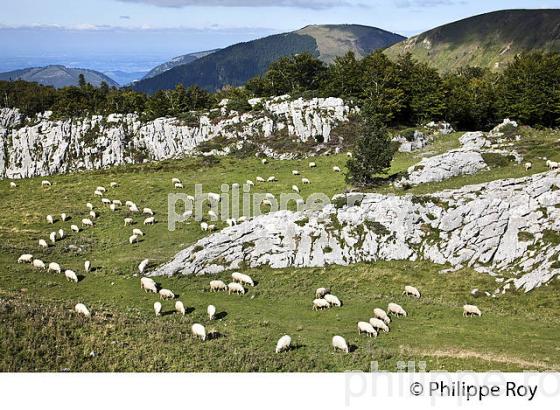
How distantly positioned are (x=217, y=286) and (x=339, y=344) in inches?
555

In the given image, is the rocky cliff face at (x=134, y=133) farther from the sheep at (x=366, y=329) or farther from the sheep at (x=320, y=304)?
the sheep at (x=366, y=329)

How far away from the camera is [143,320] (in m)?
28.4

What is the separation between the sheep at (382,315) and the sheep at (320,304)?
3645mm

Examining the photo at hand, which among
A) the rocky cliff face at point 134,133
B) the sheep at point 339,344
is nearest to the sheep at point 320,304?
the sheep at point 339,344

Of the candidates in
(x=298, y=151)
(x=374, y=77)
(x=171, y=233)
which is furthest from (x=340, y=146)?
(x=171, y=233)

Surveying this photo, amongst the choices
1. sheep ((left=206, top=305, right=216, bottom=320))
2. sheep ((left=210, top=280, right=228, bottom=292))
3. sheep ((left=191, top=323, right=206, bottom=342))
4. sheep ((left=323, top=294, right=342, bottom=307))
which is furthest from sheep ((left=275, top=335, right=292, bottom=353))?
sheep ((left=210, top=280, right=228, bottom=292))

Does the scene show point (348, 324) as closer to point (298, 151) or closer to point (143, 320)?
point (143, 320)

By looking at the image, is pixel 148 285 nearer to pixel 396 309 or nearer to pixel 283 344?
pixel 283 344

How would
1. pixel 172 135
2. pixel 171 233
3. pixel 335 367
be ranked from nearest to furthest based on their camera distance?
pixel 335 367 < pixel 171 233 < pixel 172 135

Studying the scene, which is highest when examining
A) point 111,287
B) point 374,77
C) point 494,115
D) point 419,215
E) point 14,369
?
point 374,77

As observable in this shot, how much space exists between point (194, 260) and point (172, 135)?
58941 mm

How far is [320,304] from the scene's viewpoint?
31219 mm

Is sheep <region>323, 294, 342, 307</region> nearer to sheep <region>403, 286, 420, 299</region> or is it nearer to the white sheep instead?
sheep <region>403, 286, 420, 299</region>

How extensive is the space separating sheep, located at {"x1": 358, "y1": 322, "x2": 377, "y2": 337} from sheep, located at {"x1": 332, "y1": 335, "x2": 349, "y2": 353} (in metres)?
2.72
